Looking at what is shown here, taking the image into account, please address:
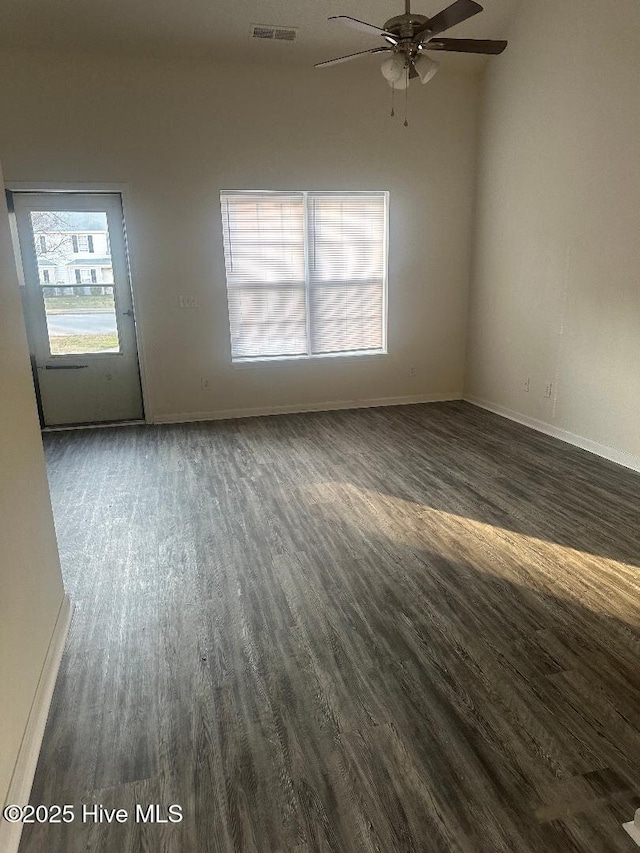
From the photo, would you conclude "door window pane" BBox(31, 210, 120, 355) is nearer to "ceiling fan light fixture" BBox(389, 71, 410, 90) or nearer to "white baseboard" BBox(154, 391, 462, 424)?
"white baseboard" BBox(154, 391, 462, 424)

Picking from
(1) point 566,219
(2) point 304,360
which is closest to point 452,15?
(1) point 566,219

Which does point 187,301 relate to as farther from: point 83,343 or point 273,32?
point 273,32

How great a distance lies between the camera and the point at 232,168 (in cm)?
546

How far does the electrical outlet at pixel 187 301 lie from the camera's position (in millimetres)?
5645

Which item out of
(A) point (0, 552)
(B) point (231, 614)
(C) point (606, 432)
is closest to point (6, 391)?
(A) point (0, 552)

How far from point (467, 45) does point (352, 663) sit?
11.6ft

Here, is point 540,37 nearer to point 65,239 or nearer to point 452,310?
point 452,310

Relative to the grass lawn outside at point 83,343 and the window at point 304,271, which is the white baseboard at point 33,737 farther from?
the window at point 304,271

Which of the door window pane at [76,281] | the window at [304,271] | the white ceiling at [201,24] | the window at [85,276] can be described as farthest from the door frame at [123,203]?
the white ceiling at [201,24]

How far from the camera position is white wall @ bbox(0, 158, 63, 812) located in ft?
5.33

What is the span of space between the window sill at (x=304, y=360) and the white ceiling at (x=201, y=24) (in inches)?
112

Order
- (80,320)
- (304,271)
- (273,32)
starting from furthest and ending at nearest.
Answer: (304,271) → (80,320) → (273,32)

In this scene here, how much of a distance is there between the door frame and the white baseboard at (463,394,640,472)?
3.67 m

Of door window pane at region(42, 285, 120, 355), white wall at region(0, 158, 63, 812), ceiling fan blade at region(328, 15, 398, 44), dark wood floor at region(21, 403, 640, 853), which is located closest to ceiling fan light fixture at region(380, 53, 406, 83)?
ceiling fan blade at region(328, 15, 398, 44)
